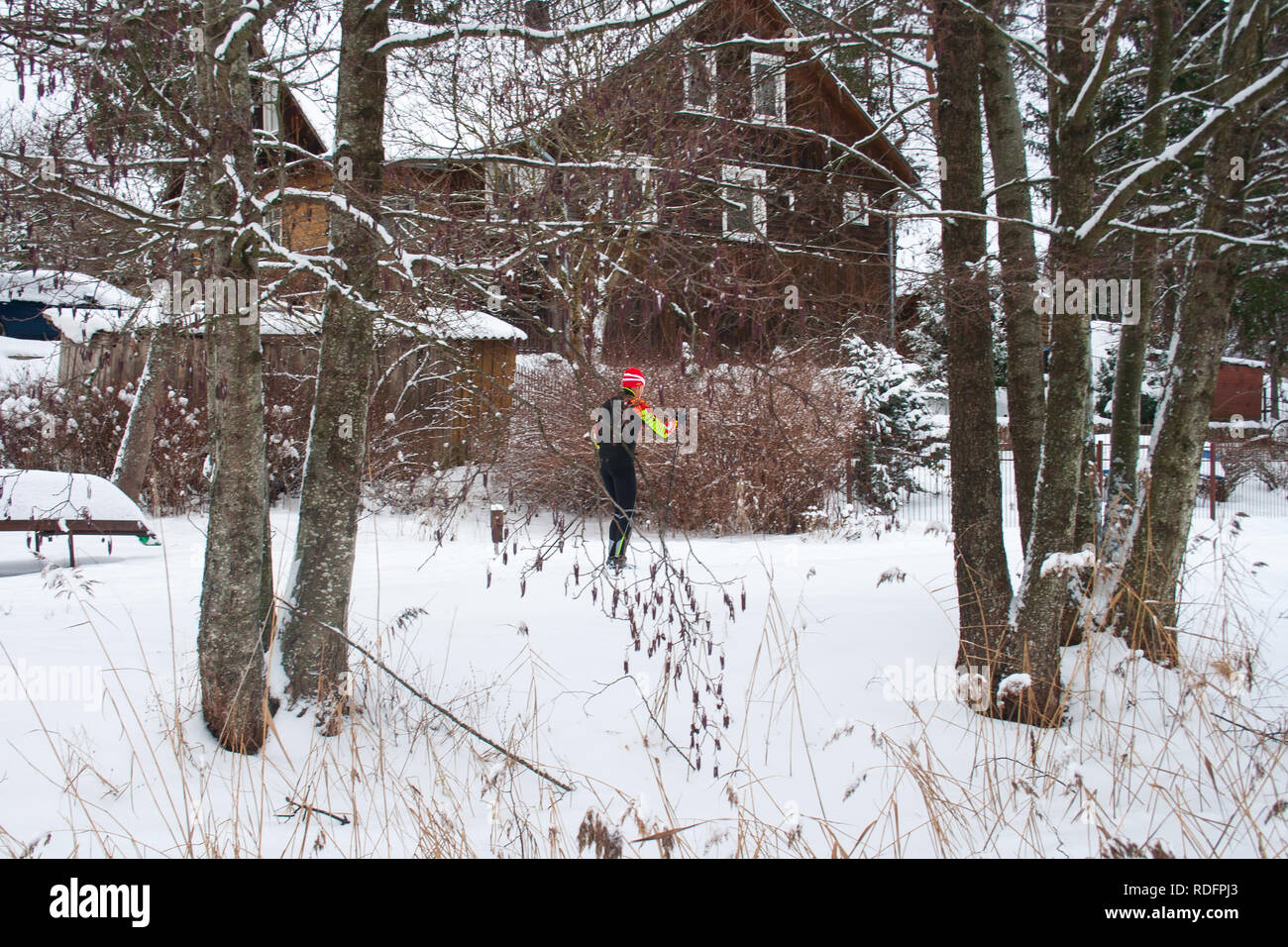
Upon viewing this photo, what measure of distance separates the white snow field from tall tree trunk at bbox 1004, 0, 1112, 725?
33 centimetres

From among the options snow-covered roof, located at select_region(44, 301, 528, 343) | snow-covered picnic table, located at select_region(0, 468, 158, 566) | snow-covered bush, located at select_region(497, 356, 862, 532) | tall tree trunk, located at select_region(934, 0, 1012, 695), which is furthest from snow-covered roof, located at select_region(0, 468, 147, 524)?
tall tree trunk, located at select_region(934, 0, 1012, 695)

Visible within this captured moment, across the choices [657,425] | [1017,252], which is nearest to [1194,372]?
[1017,252]

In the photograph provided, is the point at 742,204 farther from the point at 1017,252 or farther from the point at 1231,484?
the point at 1231,484

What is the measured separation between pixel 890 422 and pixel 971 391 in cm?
772

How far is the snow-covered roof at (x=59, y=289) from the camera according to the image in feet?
12.4

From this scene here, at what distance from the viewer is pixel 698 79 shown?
12.3ft

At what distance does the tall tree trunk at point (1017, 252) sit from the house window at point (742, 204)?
1.26 m

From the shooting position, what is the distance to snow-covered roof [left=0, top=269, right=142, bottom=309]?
3.78m

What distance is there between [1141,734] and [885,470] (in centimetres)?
768

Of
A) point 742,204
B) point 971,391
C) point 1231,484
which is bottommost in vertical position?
point 1231,484

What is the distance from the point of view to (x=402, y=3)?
4375 mm

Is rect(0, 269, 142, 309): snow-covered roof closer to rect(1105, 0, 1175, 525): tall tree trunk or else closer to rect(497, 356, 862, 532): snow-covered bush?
rect(497, 356, 862, 532): snow-covered bush

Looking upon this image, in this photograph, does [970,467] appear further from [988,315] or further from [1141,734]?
[1141,734]
